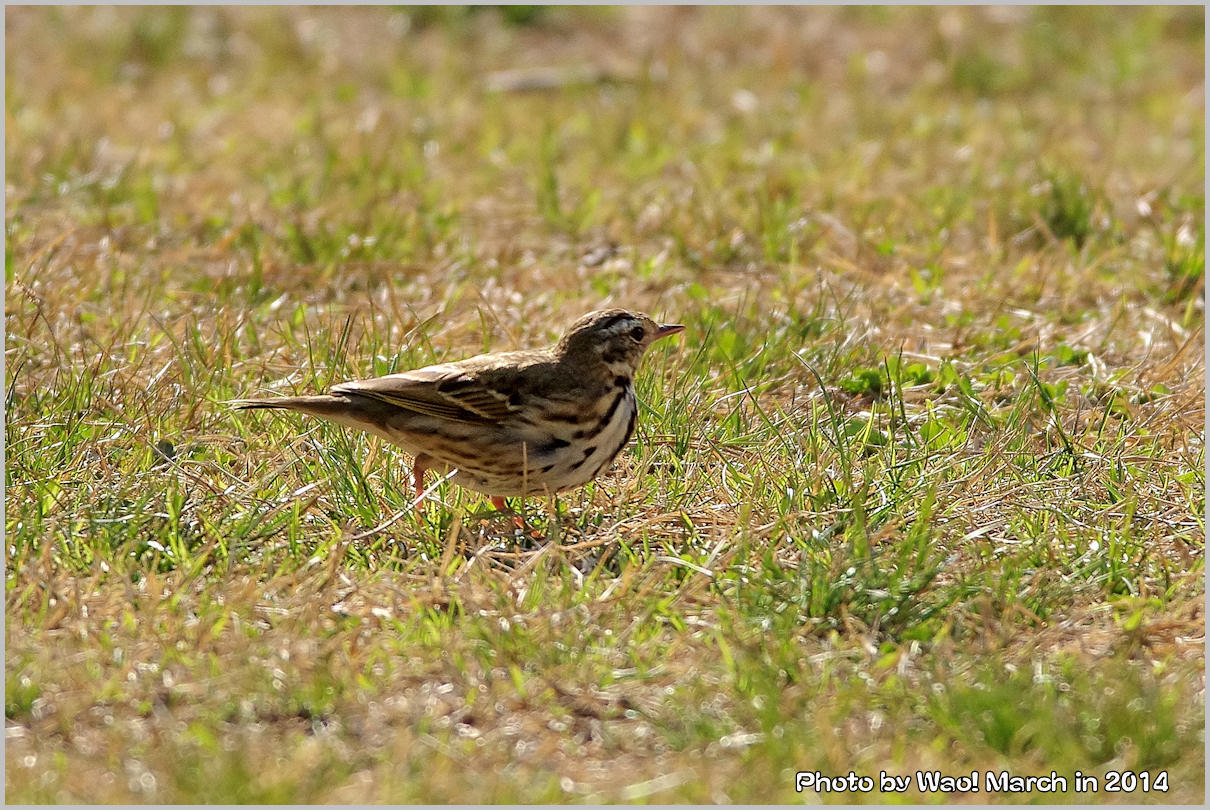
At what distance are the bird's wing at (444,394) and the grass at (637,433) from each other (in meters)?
0.29

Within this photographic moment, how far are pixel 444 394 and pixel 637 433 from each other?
933mm

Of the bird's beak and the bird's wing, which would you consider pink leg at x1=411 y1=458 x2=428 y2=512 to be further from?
the bird's beak

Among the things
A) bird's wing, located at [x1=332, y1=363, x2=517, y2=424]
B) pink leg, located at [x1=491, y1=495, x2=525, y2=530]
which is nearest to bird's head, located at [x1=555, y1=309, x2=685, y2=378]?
bird's wing, located at [x1=332, y1=363, x2=517, y2=424]

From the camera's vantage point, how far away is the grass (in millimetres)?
4602

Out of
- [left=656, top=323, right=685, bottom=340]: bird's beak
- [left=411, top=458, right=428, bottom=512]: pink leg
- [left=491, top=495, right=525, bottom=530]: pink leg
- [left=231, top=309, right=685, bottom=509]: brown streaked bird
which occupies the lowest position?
[left=491, top=495, right=525, bottom=530]: pink leg

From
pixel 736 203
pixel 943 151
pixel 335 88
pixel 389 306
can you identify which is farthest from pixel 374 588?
pixel 335 88

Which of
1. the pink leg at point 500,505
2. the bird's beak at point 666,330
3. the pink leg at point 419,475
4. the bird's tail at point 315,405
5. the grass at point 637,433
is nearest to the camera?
the grass at point 637,433

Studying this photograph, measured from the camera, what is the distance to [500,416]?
612cm

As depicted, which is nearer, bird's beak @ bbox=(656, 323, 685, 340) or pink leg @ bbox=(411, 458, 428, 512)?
pink leg @ bbox=(411, 458, 428, 512)

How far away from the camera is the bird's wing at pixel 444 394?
6.05 m

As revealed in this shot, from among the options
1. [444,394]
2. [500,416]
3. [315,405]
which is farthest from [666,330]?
[315,405]

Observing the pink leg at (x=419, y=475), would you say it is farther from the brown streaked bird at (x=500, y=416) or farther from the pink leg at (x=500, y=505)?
the pink leg at (x=500, y=505)

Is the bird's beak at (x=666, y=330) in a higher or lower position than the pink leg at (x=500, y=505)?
higher

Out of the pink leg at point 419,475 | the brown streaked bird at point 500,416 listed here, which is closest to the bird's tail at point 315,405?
the brown streaked bird at point 500,416
